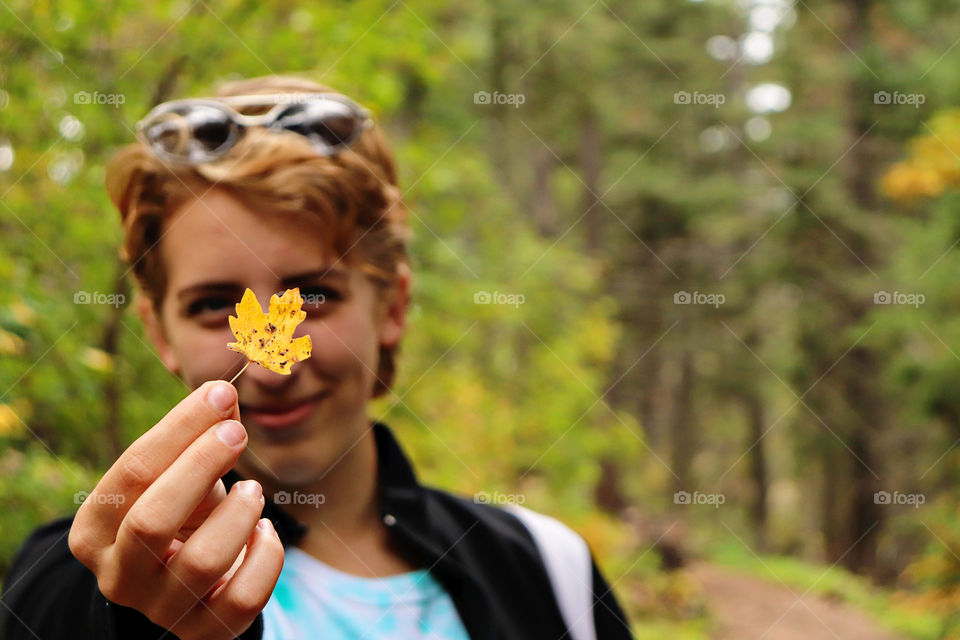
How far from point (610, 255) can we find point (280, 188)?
1619cm

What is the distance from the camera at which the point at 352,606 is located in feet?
5.33

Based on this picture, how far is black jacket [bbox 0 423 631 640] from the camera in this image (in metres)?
1.49

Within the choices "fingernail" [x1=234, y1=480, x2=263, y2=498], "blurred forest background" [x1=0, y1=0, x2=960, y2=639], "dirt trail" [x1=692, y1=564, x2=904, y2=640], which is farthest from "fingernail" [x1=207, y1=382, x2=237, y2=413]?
"dirt trail" [x1=692, y1=564, x2=904, y2=640]

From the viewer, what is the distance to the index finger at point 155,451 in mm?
1075

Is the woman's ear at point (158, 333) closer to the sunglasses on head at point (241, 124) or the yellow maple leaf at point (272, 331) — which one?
the sunglasses on head at point (241, 124)

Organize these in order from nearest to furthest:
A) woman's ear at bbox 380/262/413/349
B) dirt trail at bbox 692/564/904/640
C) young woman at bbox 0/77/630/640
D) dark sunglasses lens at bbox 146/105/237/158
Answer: young woman at bbox 0/77/630/640, dark sunglasses lens at bbox 146/105/237/158, woman's ear at bbox 380/262/413/349, dirt trail at bbox 692/564/904/640

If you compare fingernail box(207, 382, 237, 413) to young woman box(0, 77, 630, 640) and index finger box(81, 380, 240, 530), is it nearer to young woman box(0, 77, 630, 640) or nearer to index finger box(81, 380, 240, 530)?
index finger box(81, 380, 240, 530)

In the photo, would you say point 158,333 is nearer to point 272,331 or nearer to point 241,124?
point 241,124

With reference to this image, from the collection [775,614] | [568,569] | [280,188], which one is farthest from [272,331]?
[775,614]

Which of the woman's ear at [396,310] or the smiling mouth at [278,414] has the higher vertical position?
the woman's ear at [396,310]

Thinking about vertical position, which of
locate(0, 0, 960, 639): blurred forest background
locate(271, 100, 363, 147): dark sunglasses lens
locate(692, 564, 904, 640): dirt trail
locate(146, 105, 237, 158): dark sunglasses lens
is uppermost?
locate(271, 100, 363, 147): dark sunglasses lens

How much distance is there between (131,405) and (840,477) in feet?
62.9

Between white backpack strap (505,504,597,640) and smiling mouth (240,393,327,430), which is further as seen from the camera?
white backpack strap (505,504,597,640)

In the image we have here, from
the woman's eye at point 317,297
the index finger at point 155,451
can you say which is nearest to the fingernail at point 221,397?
the index finger at point 155,451
